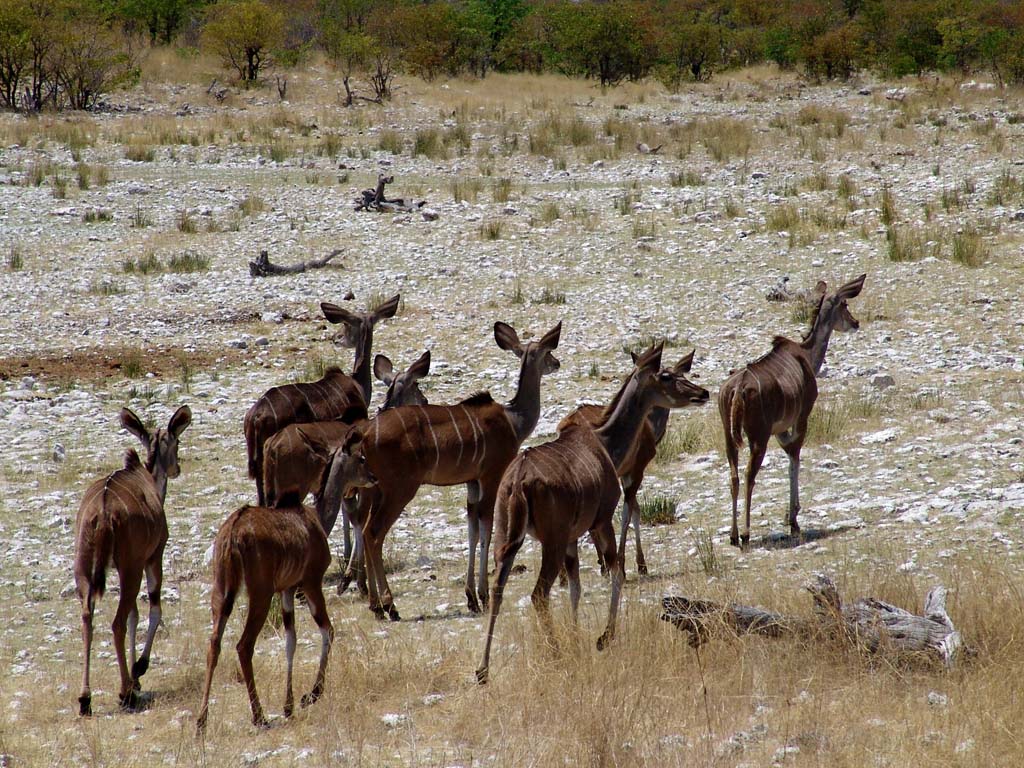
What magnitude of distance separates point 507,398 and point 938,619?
7.86 metres

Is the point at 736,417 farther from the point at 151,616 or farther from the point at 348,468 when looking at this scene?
the point at 151,616

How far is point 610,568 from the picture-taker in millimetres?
7641

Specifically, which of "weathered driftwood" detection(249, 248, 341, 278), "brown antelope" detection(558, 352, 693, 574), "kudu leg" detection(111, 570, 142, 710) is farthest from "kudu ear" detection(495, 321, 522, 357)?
"weathered driftwood" detection(249, 248, 341, 278)

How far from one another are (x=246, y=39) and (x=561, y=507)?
3990 cm

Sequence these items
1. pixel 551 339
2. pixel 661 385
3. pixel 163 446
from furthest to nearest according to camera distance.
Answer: pixel 551 339, pixel 661 385, pixel 163 446

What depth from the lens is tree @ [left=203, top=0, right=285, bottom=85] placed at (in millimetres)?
43750

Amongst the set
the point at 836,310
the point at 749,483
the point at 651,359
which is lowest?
the point at 749,483

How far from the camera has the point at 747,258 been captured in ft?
63.8

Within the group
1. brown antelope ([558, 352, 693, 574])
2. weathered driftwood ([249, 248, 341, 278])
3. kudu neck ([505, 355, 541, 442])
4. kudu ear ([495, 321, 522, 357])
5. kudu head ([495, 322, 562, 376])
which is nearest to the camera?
brown antelope ([558, 352, 693, 574])

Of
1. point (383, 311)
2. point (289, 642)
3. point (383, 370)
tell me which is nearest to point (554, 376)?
point (383, 311)

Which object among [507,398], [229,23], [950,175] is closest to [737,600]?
[507,398]

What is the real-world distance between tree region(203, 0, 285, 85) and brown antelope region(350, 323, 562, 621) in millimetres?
35660

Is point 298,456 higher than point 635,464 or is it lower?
higher

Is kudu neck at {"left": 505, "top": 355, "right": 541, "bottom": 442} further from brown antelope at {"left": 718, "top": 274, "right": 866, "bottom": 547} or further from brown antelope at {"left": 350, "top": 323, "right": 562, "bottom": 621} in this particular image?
brown antelope at {"left": 718, "top": 274, "right": 866, "bottom": 547}
